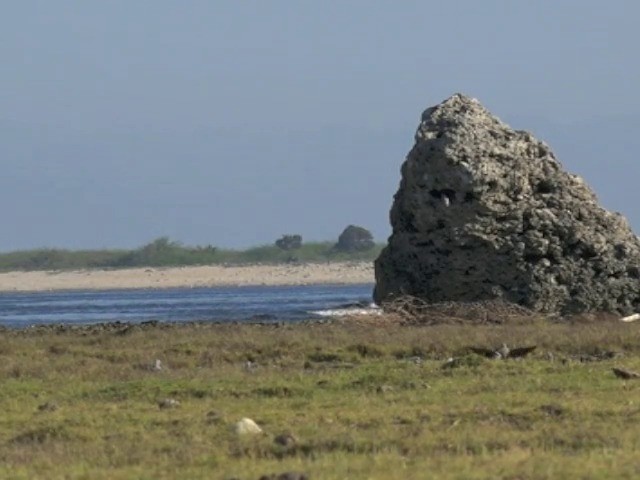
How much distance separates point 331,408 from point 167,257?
108 m

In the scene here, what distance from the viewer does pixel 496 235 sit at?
34.0 metres

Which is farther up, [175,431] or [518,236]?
[518,236]

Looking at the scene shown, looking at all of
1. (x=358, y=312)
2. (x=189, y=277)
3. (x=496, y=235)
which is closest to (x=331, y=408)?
(x=496, y=235)

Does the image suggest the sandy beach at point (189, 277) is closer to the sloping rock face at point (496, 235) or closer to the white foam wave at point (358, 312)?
the white foam wave at point (358, 312)

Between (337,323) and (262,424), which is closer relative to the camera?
(262,424)

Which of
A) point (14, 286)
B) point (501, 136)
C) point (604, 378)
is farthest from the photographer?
point (14, 286)

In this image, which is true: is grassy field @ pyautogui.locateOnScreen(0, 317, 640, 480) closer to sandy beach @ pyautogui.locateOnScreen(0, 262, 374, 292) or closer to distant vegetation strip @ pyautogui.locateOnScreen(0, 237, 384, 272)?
sandy beach @ pyautogui.locateOnScreen(0, 262, 374, 292)

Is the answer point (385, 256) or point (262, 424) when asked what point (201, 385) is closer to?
point (262, 424)

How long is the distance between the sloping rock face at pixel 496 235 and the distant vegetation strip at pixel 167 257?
8213 centimetres

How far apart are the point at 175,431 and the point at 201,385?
404cm

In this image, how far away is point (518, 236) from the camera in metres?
34.1

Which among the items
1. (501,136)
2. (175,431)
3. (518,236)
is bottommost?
(175,431)

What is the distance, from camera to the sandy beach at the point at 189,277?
336ft

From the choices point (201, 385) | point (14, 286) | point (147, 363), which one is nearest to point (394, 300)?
point (147, 363)
